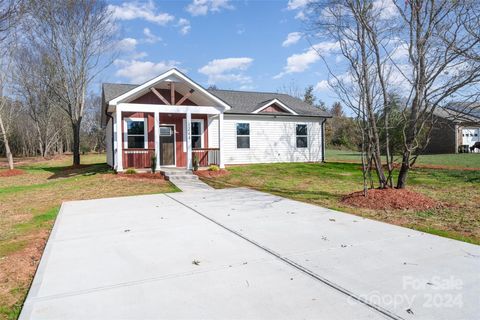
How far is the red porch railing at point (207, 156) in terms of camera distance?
1631 centimetres

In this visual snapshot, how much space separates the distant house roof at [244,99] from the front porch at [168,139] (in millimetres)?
1860

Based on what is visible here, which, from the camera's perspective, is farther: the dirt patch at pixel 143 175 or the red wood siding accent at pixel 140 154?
the red wood siding accent at pixel 140 154

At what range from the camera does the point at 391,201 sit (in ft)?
25.5

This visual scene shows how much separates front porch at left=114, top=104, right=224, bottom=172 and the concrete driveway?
891 centimetres

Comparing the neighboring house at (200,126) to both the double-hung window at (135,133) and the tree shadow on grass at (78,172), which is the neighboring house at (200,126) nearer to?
the double-hung window at (135,133)

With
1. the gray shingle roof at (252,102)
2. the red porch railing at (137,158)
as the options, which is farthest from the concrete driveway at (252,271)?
the gray shingle roof at (252,102)

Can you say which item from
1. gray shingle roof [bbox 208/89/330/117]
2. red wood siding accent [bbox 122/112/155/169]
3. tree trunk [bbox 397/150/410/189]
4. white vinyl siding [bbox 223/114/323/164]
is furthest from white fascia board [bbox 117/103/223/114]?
tree trunk [bbox 397/150/410/189]

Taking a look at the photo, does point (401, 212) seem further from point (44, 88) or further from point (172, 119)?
point (44, 88)

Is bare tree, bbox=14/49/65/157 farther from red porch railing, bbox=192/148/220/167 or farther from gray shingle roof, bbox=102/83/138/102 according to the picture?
red porch railing, bbox=192/148/220/167

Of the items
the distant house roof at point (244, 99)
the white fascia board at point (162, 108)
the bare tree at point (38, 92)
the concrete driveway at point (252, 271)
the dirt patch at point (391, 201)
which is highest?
the bare tree at point (38, 92)

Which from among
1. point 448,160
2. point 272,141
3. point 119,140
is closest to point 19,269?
point 119,140

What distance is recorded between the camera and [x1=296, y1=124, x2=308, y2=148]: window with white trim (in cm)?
2072

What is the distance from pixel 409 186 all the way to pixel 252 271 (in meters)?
9.31

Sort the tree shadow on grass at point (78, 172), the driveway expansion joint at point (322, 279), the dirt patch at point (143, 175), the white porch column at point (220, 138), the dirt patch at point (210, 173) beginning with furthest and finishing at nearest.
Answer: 1. the tree shadow on grass at point (78, 172)
2. the white porch column at point (220, 138)
3. the dirt patch at point (210, 173)
4. the dirt patch at point (143, 175)
5. the driveway expansion joint at point (322, 279)
